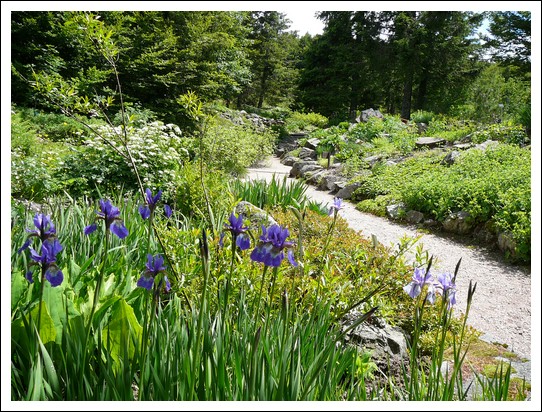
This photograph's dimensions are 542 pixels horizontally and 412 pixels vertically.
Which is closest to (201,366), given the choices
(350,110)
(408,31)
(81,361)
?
(81,361)

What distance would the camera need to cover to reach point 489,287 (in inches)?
164

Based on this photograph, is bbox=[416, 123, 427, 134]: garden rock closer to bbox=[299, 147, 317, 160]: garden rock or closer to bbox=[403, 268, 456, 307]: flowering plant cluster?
bbox=[299, 147, 317, 160]: garden rock

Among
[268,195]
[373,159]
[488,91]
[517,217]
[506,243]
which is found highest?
[488,91]

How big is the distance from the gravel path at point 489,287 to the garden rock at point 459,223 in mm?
263

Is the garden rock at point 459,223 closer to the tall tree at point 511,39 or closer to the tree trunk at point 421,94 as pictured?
the tall tree at point 511,39

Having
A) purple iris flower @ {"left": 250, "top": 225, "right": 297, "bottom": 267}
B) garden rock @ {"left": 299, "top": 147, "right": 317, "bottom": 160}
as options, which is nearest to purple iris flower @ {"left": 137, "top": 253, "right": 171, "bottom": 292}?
purple iris flower @ {"left": 250, "top": 225, "right": 297, "bottom": 267}

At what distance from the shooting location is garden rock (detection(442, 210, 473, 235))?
575cm

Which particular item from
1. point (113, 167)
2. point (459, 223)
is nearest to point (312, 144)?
point (459, 223)

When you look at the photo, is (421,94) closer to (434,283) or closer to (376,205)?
(376,205)

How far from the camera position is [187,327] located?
1560 millimetres

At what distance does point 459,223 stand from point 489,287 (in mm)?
1814

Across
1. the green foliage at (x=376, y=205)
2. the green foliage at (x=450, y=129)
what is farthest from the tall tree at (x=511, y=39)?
the green foliage at (x=376, y=205)

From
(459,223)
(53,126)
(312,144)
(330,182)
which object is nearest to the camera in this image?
(459,223)

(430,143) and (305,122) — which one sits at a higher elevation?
(305,122)
